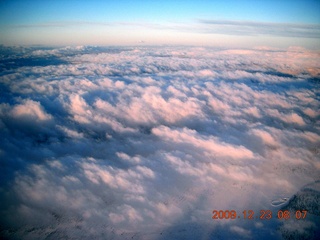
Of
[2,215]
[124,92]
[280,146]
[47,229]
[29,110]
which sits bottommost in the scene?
[47,229]

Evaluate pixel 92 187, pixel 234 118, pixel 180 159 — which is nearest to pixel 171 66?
pixel 234 118

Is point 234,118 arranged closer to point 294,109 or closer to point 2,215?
point 294,109

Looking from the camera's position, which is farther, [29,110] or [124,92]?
[124,92]

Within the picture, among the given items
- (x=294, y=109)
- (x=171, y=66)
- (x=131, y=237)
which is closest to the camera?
(x=131, y=237)

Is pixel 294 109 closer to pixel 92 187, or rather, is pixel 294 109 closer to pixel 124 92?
pixel 124 92

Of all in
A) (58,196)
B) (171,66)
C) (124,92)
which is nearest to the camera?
(58,196)

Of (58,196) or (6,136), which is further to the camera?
(6,136)

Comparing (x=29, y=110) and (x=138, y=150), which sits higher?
(x=29, y=110)

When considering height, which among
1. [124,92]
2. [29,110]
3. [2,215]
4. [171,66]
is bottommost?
[2,215]

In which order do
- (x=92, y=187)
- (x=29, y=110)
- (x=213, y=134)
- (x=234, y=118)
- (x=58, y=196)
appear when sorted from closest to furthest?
1. (x=58, y=196)
2. (x=92, y=187)
3. (x=213, y=134)
4. (x=29, y=110)
5. (x=234, y=118)

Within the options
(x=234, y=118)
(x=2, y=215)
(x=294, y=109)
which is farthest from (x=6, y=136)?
(x=294, y=109)
